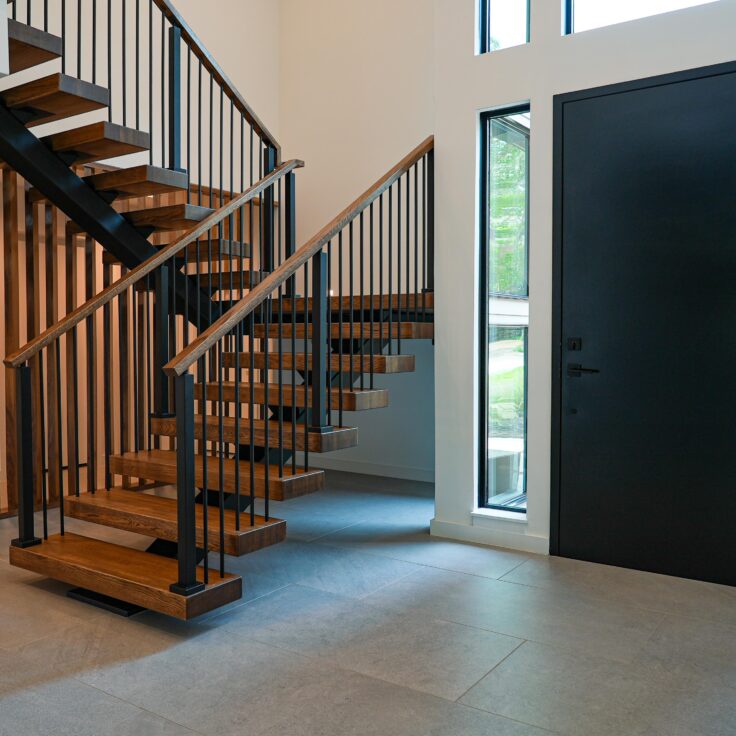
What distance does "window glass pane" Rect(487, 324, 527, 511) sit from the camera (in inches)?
161

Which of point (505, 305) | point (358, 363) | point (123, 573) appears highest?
point (505, 305)

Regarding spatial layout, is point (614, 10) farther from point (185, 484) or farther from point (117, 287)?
point (185, 484)

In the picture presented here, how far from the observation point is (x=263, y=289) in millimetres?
3189

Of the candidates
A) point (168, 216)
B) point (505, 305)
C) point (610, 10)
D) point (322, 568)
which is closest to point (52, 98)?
point (168, 216)

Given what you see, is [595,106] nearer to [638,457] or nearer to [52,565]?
[638,457]

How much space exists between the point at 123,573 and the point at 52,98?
7.50 feet

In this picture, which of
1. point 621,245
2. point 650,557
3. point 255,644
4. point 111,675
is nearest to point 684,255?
point 621,245

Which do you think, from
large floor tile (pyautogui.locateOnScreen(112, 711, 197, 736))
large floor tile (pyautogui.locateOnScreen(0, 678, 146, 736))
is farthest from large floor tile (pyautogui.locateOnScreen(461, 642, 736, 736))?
large floor tile (pyautogui.locateOnScreen(0, 678, 146, 736))

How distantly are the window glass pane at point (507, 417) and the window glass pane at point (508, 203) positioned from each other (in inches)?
10.6

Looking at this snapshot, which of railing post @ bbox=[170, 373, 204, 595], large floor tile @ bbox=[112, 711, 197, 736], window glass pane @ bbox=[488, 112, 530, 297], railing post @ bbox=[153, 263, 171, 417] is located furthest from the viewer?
window glass pane @ bbox=[488, 112, 530, 297]

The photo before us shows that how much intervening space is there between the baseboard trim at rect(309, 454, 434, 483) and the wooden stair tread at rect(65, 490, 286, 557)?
2.77 meters

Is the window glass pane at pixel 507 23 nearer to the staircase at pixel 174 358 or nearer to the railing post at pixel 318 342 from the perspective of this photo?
the staircase at pixel 174 358

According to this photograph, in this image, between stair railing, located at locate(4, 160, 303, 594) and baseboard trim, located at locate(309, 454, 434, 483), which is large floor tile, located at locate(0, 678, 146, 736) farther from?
baseboard trim, located at locate(309, 454, 434, 483)

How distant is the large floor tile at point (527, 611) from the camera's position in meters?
2.88
